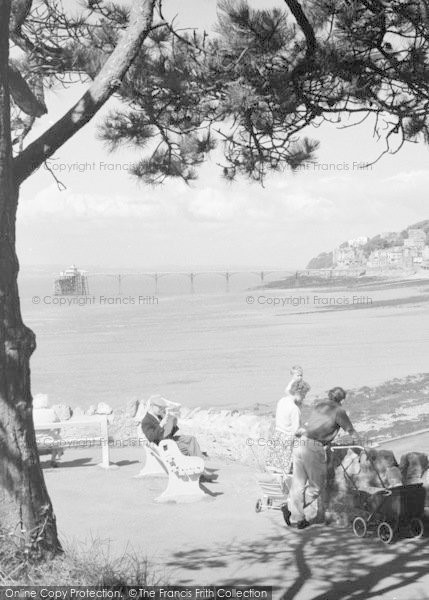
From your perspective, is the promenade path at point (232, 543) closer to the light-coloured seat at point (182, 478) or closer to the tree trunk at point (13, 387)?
the light-coloured seat at point (182, 478)

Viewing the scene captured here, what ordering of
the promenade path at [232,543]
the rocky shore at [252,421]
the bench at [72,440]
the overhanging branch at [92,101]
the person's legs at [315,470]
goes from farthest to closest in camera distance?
the rocky shore at [252,421], the bench at [72,440], the person's legs at [315,470], the promenade path at [232,543], the overhanging branch at [92,101]

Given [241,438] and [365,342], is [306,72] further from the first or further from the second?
[365,342]

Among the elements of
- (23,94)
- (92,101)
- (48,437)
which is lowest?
(48,437)

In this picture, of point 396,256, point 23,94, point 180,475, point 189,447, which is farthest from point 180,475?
point 396,256

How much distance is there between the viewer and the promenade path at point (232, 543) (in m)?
6.34

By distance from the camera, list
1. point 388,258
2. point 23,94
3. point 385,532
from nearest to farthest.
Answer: point 23,94 < point 385,532 < point 388,258

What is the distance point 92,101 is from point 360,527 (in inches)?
158

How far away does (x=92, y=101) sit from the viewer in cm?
605

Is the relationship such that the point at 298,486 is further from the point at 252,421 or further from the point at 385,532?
the point at 252,421

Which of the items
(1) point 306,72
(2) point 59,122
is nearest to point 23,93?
(2) point 59,122

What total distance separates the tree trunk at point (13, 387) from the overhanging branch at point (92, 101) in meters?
0.39

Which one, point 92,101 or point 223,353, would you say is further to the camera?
point 223,353

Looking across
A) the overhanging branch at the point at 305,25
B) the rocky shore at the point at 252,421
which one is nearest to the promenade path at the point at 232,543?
the rocky shore at the point at 252,421

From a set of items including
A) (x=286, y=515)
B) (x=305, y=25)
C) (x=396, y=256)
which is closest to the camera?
(x=305, y=25)
